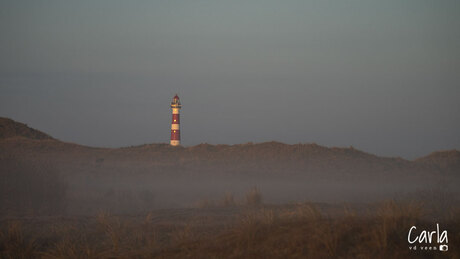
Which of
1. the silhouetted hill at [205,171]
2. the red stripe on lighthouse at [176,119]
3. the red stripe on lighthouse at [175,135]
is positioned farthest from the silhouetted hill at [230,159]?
the red stripe on lighthouse at [176,119]

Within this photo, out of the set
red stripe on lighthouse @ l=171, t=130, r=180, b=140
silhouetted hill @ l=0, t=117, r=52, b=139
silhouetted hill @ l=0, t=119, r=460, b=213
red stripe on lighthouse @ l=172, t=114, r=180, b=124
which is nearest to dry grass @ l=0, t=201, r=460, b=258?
silhouetted hill @ l=0, t=119, r=460, b=213

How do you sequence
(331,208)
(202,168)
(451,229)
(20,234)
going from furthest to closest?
(202,168) < (331,208) < (20,234) < (451,229)

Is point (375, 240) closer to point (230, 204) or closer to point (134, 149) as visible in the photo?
point (230, 204)

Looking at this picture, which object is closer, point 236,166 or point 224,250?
point 224,250

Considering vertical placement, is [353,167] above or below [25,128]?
below

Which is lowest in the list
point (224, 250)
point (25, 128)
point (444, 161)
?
point (224, 250)

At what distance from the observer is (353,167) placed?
3030 centimetres

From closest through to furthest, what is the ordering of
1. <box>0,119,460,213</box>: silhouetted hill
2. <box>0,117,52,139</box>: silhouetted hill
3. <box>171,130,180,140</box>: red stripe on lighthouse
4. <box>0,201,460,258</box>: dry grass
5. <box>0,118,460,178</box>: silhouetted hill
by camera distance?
<box>0,201,460,258</box>: dry grass, <box>0,119,460,213</box>: silhouetted hill, <box>0,118,460,178</box>: silhouetted hill, <box>0,117,52,139</box>: silhouetted hill, <box>171,130,180,140</box>: red stripe on lighthouse

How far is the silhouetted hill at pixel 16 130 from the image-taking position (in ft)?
124

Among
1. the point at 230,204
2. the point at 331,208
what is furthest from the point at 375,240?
the point at 230,204

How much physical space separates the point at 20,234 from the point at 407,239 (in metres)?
6.96

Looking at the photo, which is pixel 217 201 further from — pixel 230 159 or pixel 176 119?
pixel 176 119

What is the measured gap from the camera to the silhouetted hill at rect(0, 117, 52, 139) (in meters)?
37.8

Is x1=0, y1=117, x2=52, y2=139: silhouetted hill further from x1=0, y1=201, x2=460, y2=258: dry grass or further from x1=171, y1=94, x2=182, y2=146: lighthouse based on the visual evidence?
x1=0, y1=201, x2=460, y2=258: dry grass
